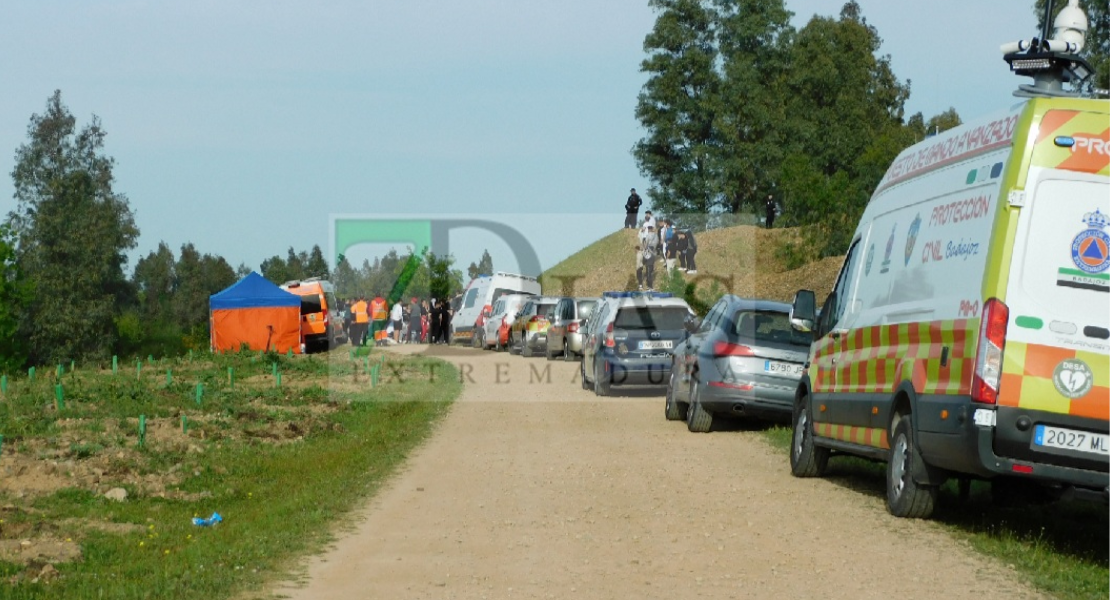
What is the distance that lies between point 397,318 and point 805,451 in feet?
135

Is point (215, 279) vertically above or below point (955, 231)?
below

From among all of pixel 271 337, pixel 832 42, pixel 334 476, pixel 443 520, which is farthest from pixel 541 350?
pixel 832 42

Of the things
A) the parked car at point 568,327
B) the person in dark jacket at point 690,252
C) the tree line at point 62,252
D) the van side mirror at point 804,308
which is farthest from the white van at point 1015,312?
the tree line at point 62,252

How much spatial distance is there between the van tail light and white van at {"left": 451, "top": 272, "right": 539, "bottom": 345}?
3816cm

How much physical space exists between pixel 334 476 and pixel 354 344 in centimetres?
3377

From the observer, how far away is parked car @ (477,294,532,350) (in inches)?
1716

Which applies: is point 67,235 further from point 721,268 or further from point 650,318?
point 650,318

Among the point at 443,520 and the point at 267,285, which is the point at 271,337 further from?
the point at 443,520

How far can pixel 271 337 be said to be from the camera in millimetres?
39281

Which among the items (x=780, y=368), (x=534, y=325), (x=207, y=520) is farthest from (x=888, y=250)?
(x=534, y=325)

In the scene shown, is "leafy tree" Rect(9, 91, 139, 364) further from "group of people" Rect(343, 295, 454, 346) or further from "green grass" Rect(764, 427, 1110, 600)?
"green grass" Rect(764, 427, 1110, 600)

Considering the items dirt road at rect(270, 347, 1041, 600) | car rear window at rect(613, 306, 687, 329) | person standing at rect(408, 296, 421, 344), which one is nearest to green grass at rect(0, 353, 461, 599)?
Answer: dirt road at rect(270, 347, 1041, 600)

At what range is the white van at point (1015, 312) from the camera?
30.3ft

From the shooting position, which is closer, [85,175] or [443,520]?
[443,520]
